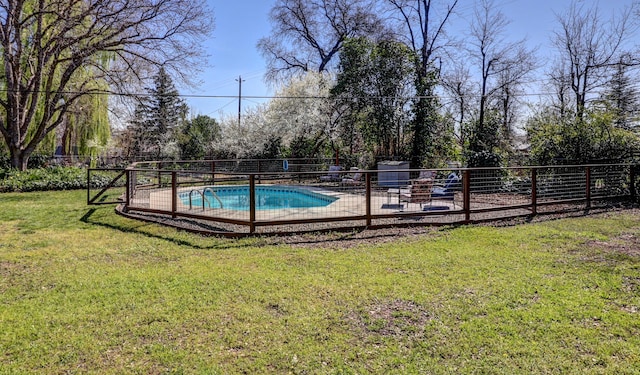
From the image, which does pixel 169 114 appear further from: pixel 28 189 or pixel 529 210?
pixel 529 210

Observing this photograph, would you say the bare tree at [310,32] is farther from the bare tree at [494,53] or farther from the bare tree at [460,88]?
the bare tree at [494,53]

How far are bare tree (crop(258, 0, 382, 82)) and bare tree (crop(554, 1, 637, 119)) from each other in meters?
9.12

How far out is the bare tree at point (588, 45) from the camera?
14984 millimetres

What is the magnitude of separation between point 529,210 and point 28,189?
46.4 ft

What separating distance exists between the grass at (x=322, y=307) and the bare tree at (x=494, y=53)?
38.2 feet

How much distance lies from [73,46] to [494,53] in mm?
16376

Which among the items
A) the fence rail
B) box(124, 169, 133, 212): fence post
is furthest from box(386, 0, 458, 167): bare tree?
box(124, 169, 133, 212): fence post

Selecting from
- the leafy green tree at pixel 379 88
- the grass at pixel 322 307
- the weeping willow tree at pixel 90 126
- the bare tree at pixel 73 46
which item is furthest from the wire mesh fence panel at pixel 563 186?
the weeping willow tree at pixel 90 126

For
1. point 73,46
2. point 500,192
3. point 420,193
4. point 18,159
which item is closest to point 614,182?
point 500,192

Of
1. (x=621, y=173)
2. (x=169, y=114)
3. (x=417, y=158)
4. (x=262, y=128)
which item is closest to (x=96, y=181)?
(x=262, y=128)

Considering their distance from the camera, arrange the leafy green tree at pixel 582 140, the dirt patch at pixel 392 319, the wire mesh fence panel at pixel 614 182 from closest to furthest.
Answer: the dirt patch at pixel 392 319 < the wire mesh fence panel at pixel 614 182 < the leafy green tree at pixel 582 140

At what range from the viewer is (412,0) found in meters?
14.8

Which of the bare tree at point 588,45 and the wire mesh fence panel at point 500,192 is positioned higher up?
the bare tree at point 588,45

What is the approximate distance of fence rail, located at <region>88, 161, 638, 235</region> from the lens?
20.8 feet
